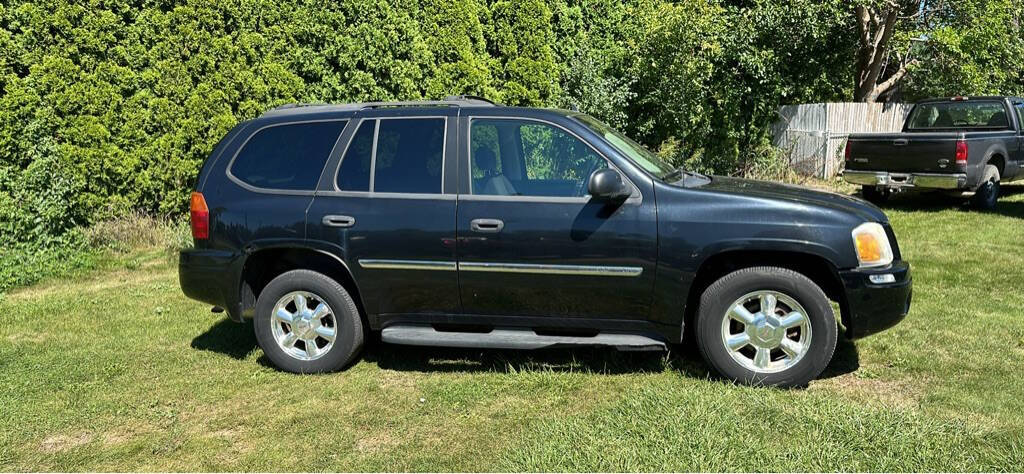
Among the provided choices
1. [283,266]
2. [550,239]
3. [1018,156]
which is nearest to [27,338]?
[283,266]

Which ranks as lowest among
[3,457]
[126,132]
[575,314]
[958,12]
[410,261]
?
[3,457]

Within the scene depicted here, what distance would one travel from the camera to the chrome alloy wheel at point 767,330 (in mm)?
4535

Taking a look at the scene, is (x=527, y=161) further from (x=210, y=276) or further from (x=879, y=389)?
(x=879, y=389)

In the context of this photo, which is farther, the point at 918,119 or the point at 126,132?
the point at 918,119

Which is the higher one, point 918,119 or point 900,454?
point 918,119

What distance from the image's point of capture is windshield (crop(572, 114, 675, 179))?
4893 millimetres

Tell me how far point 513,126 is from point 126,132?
A: 6.09 metres

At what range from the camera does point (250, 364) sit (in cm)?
546

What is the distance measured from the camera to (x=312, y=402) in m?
4.68

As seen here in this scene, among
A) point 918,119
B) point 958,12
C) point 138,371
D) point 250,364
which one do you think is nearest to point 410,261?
point 250,364

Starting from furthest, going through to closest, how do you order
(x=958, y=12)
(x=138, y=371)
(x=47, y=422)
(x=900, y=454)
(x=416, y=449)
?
(x=958, y=12)
(x=138, y=371)
(x=47, y=422)
(x=416, y=449)
(x=900, y=454)

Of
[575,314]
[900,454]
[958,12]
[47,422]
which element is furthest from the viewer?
[958,12]

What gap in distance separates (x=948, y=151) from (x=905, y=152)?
1.79 feet

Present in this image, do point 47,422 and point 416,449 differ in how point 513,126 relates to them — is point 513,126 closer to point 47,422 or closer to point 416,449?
point 416,449
